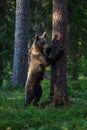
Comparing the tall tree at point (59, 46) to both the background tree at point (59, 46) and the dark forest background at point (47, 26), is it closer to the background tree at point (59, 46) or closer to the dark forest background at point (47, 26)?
the background tree at point (59, 46)

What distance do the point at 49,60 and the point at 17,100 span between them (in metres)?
2.72

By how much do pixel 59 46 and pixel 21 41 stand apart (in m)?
7.82

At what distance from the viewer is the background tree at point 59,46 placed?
12047 mm

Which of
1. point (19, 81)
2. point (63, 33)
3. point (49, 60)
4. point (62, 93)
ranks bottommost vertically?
point (19, 81)

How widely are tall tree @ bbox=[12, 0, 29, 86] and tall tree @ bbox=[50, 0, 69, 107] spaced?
25.1 feet

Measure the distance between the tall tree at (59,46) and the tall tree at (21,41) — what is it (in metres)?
7.64

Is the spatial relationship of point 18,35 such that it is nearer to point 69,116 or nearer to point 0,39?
point 0,39

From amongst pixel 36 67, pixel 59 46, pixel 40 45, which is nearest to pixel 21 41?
pixel 40 45

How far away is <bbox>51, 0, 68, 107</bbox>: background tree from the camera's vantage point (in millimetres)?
12047

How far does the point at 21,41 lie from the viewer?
19.8 meters

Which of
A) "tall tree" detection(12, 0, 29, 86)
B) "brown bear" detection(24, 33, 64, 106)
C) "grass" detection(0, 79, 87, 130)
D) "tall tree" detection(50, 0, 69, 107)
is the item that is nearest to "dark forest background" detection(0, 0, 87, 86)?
"tall tree" detection(12, 0, 29, 86)

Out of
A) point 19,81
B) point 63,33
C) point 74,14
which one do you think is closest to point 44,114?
point 63,33

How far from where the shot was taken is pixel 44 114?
423 inches

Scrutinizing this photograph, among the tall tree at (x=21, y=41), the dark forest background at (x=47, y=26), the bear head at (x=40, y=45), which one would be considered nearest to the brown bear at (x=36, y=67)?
the bear head at (x=40, y=45)
